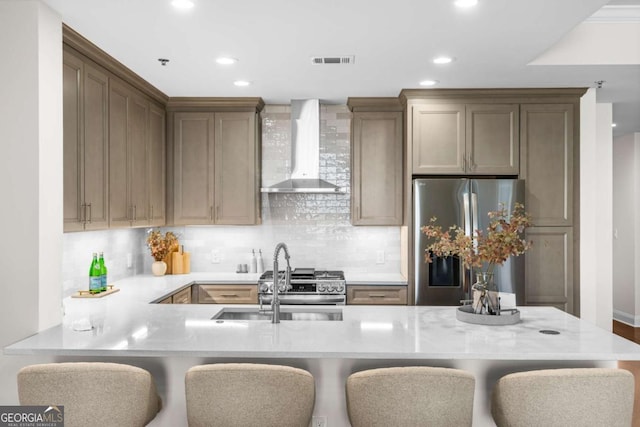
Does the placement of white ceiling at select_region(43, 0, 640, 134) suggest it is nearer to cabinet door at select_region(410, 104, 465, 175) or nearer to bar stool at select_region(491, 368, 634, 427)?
cabinet door at select_region(410, 104, 465, 175)

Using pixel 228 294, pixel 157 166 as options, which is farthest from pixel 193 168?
pixel 228 294

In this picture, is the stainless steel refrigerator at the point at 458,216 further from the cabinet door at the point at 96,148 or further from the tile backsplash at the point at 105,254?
the tile backsplash at the point at 105,254

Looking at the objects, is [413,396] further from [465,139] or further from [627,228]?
[627,228]

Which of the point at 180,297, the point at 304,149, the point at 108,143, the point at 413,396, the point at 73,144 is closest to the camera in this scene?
the point at 413,396

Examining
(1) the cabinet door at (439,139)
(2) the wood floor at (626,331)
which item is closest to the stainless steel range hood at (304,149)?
(1) the cabinet door at (439,139)

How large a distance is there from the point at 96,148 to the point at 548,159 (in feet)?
11.7

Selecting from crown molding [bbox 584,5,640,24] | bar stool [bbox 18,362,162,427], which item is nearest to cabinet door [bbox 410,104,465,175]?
crown molding [bbox 584,5,640,24]

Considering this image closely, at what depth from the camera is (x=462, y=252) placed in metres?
2.45

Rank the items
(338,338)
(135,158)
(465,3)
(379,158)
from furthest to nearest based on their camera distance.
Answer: (379,158) → (135,158) → (465,3) → (338,338)

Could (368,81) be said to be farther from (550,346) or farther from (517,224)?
(550,346)

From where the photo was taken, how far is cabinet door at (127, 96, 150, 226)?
3836mm

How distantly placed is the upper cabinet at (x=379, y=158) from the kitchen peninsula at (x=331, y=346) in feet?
6.53

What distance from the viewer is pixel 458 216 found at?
401 centimetres

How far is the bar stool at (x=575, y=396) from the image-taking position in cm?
186
